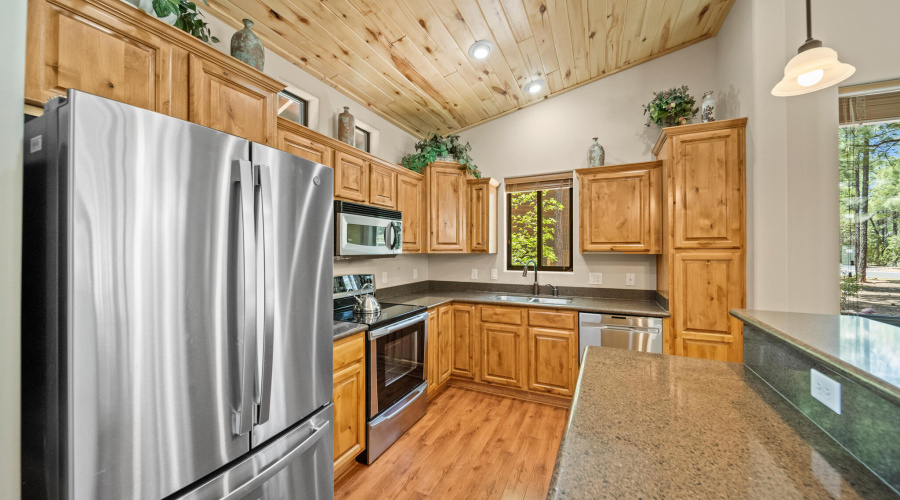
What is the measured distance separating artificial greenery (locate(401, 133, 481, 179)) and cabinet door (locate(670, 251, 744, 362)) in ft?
6.73

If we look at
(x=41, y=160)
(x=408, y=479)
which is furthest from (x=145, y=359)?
(x=408, y=479)

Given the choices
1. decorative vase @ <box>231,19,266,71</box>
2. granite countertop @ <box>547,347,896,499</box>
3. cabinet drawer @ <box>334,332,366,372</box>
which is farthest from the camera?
cabinet drawer @ <box>334,332,366,372</box>

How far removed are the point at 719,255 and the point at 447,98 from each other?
2536 mm

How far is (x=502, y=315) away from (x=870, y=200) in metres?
2.48

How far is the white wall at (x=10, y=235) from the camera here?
73 centimetres

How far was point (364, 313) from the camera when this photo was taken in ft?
7.43

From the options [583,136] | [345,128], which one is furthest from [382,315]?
[583,136]

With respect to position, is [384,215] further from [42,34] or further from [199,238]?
[42,34]

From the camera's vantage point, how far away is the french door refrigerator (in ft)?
2.70

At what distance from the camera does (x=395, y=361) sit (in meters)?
2.35

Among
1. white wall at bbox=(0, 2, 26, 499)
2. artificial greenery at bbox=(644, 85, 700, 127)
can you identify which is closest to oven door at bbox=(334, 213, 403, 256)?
white wall at bbox=(0, 2, 26, 499)

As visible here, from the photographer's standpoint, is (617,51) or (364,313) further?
(617,51)

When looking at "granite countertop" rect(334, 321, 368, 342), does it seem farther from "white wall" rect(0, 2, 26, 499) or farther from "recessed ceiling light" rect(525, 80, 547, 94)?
"recessed ceiling light" rect(525, 80, 547, 94)

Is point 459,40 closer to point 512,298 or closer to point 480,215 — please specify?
point 480,215
